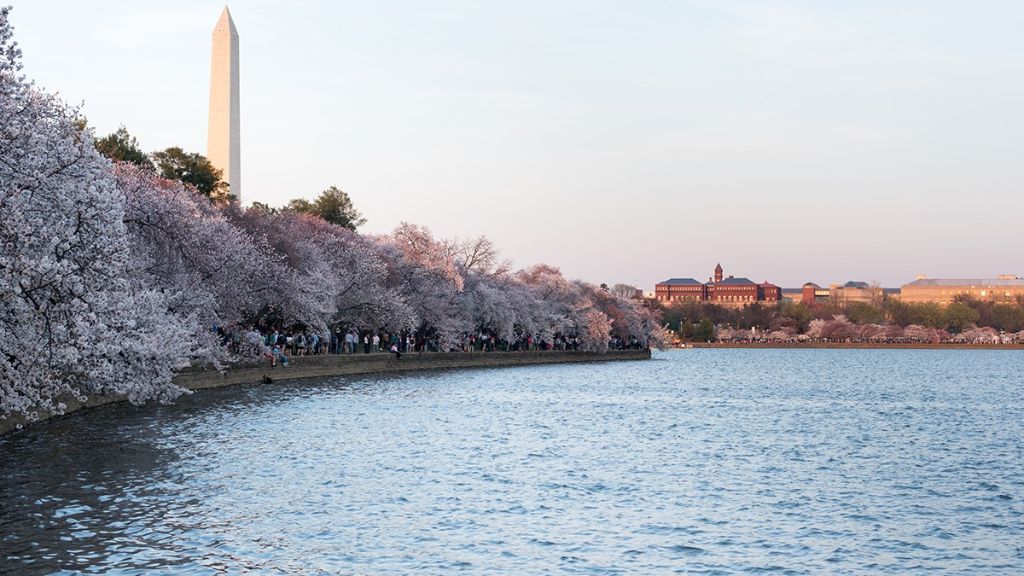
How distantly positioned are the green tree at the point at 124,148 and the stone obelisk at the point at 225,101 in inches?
188

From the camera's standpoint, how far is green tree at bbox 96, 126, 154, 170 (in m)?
79.5

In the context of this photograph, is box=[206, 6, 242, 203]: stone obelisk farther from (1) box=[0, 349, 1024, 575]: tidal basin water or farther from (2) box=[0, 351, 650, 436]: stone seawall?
(1) box=[0, 349, 1024, 575]: tidal basin water

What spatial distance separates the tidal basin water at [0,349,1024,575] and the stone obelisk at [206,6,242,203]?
40754mm

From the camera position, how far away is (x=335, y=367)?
220ft

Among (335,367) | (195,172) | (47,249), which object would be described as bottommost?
(335,367)

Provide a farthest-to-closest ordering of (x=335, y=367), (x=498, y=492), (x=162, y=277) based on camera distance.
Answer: (x=335, y=367) → (x=162, y=277) → (x=498, y=492)

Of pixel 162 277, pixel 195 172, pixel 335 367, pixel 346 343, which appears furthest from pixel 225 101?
pixel 162 277

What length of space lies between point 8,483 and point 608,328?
102701mm

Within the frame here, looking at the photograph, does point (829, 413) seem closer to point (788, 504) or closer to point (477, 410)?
point (477, 410)

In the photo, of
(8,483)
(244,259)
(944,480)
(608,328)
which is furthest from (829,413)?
(608,328)

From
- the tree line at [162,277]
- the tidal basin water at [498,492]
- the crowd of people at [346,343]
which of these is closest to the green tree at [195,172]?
the tree line at [162,277]

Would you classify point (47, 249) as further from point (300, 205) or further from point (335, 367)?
point (300, 205)

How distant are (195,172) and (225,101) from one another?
19.1ft

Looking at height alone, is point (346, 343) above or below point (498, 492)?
above
